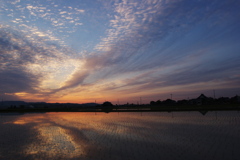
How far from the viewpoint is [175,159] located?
971 centimetres

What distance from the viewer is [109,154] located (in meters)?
11.0

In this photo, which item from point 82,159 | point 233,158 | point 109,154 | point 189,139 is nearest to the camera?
point 233,158

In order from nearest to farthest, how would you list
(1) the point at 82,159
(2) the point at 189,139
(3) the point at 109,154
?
(1) the point at 82,159 → (3) the point at 109,154 → (2) the point at 189,139

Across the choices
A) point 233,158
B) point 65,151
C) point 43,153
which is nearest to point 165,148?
point 233,158

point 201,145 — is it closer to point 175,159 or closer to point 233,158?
point 233,158

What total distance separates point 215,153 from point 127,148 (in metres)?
5.97

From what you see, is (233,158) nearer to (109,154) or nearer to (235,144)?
(235,144)

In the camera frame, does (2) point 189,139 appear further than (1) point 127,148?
Yes

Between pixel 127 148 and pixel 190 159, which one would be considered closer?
pixel 190 159

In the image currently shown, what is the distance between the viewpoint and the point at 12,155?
11.6 meters

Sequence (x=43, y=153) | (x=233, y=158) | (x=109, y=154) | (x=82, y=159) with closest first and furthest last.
Result: (x=233, y=158)
(x=82, y=159)
(x=109, y=154)
(x=43, y=153)

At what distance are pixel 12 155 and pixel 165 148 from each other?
36.7 ft

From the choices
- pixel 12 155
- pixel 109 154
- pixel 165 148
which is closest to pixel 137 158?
pixel 109 154

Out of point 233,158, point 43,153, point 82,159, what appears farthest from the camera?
point 43,153
